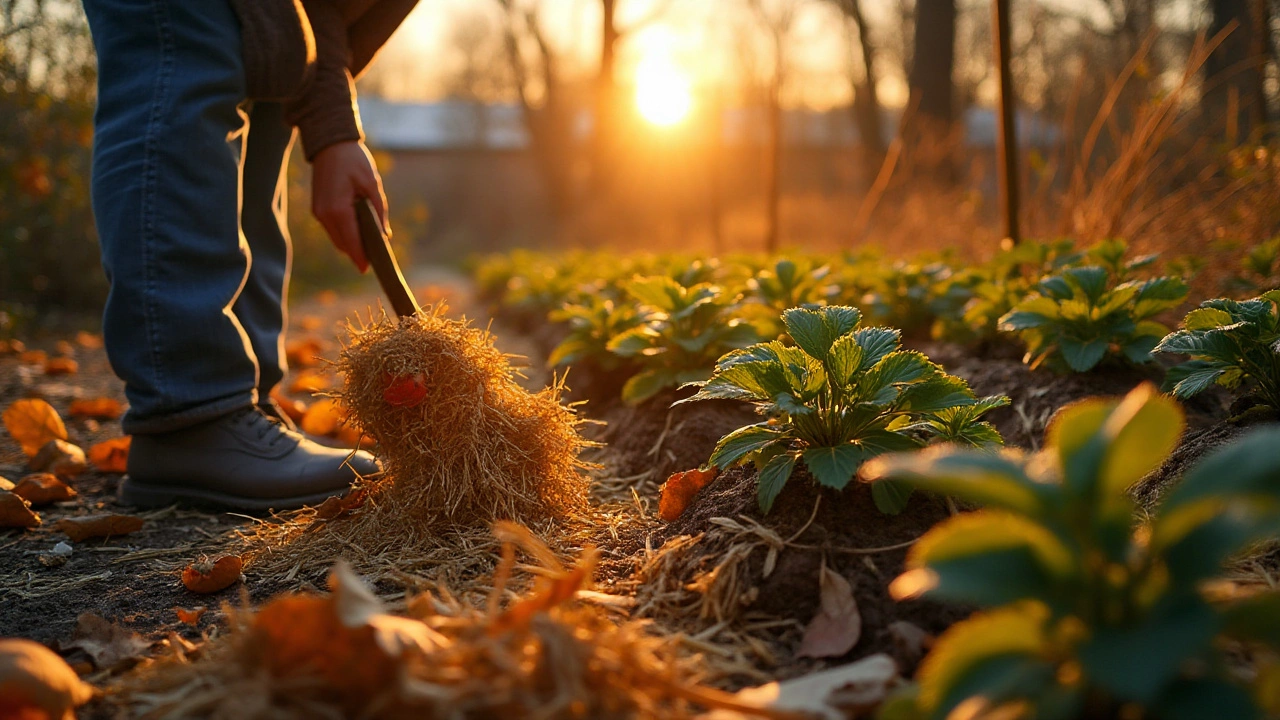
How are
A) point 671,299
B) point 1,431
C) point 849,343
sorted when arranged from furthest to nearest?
point 1,431, point 671,299, point 849,343

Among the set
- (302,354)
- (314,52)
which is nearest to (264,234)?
(314,52)

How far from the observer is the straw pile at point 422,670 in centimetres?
92

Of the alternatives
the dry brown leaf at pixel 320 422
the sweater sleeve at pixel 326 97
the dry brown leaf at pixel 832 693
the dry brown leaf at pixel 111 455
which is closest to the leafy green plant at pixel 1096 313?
the dry brown leaf at pixel 832 693

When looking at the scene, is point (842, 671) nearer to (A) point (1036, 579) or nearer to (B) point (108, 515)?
(A) point (1036, 579)

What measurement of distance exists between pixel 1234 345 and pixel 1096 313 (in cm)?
64

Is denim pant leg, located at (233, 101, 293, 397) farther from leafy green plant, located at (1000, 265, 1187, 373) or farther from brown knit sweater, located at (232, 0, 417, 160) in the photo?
leafy green plant, located at (1000, 265, 1187, 373)

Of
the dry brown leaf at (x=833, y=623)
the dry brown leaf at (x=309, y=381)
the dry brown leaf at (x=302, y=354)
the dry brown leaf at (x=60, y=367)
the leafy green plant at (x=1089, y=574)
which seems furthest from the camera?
the dry brown leaf at (x=302, y=354)

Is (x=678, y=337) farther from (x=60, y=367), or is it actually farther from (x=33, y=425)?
(x=60, y=367)

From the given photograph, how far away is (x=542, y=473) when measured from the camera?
1.99 m

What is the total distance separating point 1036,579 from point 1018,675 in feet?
0.30

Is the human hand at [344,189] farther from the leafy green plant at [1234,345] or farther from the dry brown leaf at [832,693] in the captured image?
the leafy green plant at [1234,345]

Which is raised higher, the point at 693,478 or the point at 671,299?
the point at 671,299

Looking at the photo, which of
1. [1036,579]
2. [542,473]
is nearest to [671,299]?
[542,473]

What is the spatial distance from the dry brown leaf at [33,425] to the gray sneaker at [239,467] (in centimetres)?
68
